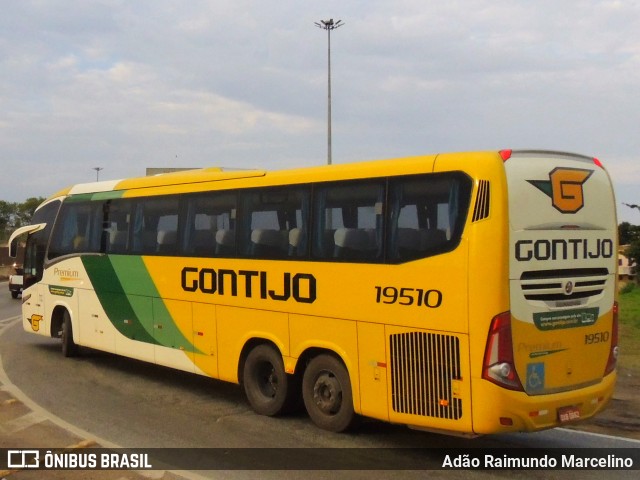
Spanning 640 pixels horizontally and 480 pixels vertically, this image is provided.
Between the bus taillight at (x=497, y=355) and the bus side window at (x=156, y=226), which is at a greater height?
the bus side window at (x=156, y=226)

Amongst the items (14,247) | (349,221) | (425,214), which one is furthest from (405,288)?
(14,247)

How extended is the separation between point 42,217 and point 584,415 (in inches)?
453

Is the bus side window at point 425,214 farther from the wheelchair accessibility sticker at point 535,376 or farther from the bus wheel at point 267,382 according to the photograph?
the bus wheel at point 267,382

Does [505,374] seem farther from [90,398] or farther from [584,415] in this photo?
[90,398]

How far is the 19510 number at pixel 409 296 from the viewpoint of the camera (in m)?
7.41

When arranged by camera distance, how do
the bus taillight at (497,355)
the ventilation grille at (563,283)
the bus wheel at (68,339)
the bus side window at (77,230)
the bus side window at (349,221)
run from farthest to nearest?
the bus wheel at (68,339)
the bus side window at (77,230)
the bus side window at (349,221)
the ventilation grille at (563,283)
the bus taillight at (497,355)

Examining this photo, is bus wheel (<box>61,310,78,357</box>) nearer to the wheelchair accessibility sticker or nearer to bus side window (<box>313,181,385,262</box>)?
bus side window (<box>313,181,385,262</box>)

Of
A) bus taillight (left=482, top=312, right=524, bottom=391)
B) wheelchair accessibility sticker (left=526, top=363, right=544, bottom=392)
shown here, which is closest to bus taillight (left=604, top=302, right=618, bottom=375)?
wheelchair accessibility sticker (left=526, top=363, right=544, bottom=392)

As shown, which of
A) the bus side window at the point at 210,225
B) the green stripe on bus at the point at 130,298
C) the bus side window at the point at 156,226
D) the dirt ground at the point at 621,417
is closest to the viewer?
the dirt ground at the point at 621,417

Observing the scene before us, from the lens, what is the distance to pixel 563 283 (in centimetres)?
746

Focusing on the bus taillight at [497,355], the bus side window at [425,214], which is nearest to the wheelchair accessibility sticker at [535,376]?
the bus taillight at [497,355]

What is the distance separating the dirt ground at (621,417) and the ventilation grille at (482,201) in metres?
3.71

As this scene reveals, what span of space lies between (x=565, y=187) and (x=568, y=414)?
225 centimetres

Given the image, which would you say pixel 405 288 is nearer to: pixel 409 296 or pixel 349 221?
pixel 409 296
